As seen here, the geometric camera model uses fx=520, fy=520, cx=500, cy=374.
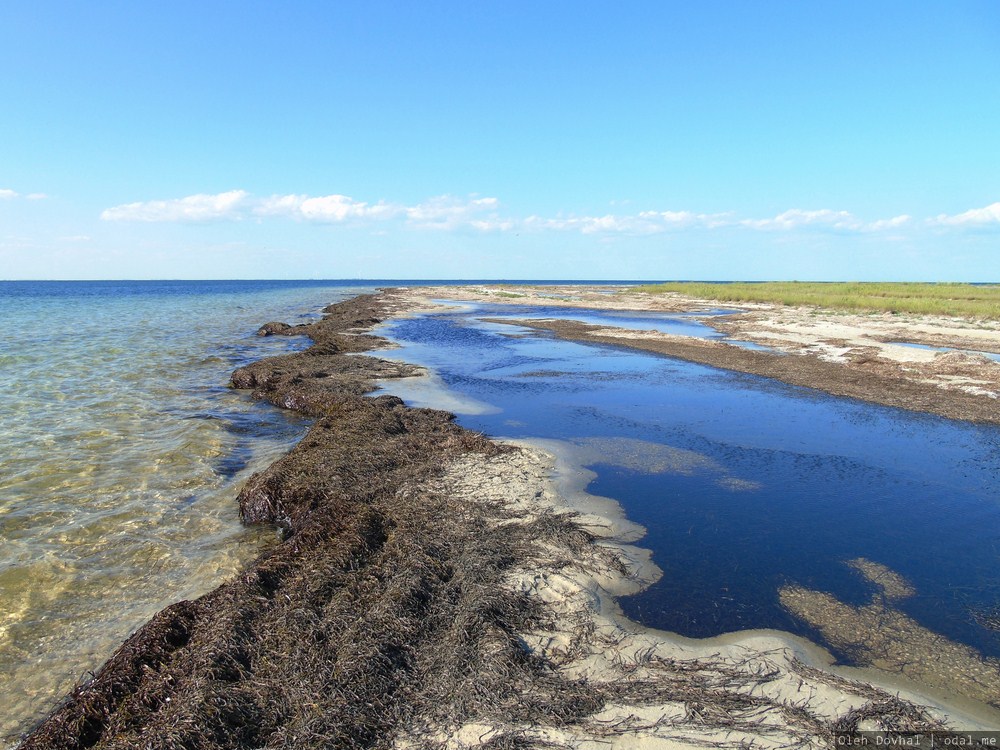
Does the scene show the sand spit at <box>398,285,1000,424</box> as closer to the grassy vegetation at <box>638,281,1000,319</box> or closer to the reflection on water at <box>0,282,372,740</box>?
the grassy vegetation at <box>638,281,1000,319</box>

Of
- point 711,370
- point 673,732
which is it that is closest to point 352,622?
point 673,732

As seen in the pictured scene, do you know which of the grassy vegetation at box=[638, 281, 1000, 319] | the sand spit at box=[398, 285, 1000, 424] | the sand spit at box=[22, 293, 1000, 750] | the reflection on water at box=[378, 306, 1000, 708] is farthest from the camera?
the grassy vegetation at box=[638, 281, 1000, 319]

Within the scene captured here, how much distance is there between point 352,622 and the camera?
200 inches

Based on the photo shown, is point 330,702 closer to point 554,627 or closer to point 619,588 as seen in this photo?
point 554,627

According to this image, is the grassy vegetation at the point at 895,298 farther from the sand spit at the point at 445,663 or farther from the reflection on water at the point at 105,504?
the reflection on water at the point at 105,504

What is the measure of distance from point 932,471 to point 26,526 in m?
15.6

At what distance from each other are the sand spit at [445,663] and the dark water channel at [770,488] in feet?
2.44

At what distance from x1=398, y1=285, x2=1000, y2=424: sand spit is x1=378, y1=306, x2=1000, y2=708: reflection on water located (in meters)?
1.78

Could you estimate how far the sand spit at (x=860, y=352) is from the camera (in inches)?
626

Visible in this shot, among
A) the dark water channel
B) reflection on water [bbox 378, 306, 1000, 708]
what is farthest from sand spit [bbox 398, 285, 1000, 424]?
reflection on water [bbox 378, 306, 1000, 708]

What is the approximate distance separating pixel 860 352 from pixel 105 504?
26279 mm

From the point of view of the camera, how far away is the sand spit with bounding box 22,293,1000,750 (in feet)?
13.0

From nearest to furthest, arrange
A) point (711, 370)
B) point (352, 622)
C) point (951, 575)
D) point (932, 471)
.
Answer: point (352, 622), point (951, 575), point (932, 471), point (711, 370)

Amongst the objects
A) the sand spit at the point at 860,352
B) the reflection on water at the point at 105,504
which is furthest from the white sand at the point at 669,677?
the sand spit at the point at 860,352
